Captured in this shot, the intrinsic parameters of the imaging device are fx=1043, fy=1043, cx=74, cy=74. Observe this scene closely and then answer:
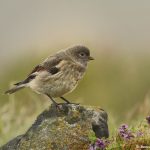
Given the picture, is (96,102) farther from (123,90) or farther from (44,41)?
(44,41)

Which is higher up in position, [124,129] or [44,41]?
[124,129]

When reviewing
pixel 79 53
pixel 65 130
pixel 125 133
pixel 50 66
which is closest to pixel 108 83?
pixel 79 53

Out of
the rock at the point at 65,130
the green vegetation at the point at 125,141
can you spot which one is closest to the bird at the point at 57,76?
the rock at the point at 65,130

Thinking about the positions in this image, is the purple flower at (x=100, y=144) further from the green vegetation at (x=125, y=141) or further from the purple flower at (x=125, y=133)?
the purple flower at (x=125, y=133)

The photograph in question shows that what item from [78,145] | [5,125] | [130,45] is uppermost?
[78,145]

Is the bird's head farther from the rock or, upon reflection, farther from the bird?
the rock

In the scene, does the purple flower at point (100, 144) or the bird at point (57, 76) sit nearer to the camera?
the purple flower at point (100, 144)

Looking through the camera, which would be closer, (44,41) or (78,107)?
(78,107)

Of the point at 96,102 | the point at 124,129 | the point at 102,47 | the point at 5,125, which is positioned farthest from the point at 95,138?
the point at 102,47

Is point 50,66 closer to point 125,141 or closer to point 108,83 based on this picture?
point 125,141
